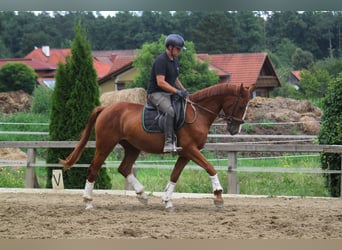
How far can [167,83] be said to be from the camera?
7.73 metres

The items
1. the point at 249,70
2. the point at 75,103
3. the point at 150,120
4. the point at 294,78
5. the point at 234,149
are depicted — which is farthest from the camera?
the point at 294,78

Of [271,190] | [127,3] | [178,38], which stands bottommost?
[271,190]

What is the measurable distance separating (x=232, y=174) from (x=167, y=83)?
2751mm

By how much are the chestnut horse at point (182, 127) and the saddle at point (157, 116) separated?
62 millimetres

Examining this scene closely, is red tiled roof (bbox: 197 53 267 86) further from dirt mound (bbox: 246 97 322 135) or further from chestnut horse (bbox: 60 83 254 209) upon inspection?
chestnut horse (bbox: 60 83 254 209)

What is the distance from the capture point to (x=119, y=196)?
9734mm

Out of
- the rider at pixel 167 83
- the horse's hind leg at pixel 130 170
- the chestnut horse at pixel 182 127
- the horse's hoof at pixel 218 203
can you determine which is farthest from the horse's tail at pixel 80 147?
the horse's hoof at pixel 218 203

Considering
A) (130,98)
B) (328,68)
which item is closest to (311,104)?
(328,68)

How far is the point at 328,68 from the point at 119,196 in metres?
23.1

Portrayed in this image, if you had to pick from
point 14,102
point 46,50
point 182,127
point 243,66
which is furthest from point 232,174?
point 46,50

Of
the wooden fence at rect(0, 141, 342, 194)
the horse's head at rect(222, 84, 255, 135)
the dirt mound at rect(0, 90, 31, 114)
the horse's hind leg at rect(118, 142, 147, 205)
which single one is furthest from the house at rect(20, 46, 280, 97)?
the horse's head at rect(222, 84, 255, 135)

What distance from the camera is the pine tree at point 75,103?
11.0 m

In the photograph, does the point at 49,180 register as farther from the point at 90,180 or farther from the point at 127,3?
the point at 127,3

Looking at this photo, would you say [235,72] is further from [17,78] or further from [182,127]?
[182,127]
